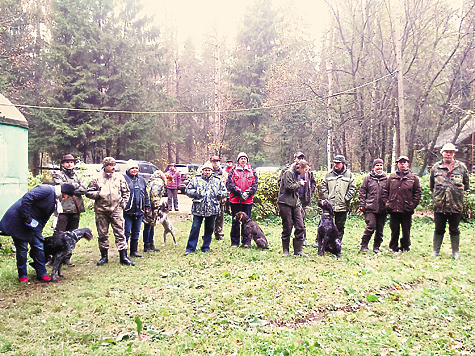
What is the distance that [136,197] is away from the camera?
7.05m

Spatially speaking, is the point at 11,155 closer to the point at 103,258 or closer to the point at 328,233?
the point at 103,258

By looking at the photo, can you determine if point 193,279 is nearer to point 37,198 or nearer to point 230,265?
point 230,265

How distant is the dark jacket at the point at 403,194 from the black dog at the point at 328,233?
135 cm

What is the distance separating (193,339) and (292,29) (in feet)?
91.8

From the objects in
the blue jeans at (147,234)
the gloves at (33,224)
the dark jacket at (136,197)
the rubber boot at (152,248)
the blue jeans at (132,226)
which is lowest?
the rubber boot at (152,248)

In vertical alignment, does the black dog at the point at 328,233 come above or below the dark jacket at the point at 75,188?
below

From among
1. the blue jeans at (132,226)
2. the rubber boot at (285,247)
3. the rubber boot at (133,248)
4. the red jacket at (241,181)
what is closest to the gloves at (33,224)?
the blue jeans at (132,226)

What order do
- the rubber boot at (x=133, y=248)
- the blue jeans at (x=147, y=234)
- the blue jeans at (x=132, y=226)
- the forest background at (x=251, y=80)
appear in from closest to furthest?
the blue jeans at (x=132, y=226), the rubber boot at (x=133, y=248), the blue jeans at (x=147, y=234), the forest background at (x=251, y=80)

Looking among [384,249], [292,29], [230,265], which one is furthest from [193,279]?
[292,29]

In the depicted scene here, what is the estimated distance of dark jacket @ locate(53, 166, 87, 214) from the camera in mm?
6469

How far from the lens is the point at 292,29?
27.8 metres

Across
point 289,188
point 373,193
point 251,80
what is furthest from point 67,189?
point 251,80

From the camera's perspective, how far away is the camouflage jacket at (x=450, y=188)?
21.9 feet

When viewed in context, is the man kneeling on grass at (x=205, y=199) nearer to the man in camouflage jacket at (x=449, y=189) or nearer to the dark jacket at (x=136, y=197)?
the dark jacket at (x=136, y=197)
